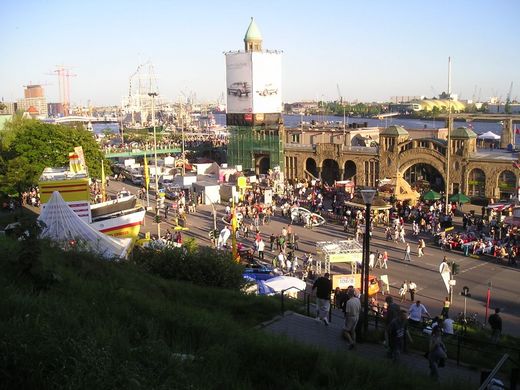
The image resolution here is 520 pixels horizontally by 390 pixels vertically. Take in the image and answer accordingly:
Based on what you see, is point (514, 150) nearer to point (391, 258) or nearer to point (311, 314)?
point (391, 258)

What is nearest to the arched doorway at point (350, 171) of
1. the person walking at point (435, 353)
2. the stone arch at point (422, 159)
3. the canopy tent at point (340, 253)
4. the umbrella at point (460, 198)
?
the stone arch at point (422, 159)

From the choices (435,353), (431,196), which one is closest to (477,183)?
(431,196)

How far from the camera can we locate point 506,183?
1438 inches

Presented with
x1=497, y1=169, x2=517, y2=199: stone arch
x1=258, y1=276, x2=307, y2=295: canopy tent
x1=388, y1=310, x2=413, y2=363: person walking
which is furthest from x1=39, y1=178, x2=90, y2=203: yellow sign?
x1=497, y1=169, x2=517, y2=199: stone arch

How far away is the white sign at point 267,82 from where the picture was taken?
60.7 meters

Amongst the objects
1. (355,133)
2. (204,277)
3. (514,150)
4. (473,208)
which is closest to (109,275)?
(204,277)

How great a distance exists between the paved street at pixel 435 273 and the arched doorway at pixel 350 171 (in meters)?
12.5

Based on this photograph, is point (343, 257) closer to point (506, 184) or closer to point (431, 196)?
point (431, 196)

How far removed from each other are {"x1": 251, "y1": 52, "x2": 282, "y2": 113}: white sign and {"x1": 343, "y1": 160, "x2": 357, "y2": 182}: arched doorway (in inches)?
675

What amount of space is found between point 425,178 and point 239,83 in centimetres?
2762

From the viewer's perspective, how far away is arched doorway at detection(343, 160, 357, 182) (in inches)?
1801

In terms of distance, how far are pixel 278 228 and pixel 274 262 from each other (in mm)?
8158

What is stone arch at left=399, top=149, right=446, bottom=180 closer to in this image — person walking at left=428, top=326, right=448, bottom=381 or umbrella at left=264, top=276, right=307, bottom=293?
umbrella at left=264, top=276, right=307, bottom=293

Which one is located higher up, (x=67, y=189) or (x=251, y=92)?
(x=251, y=92)
